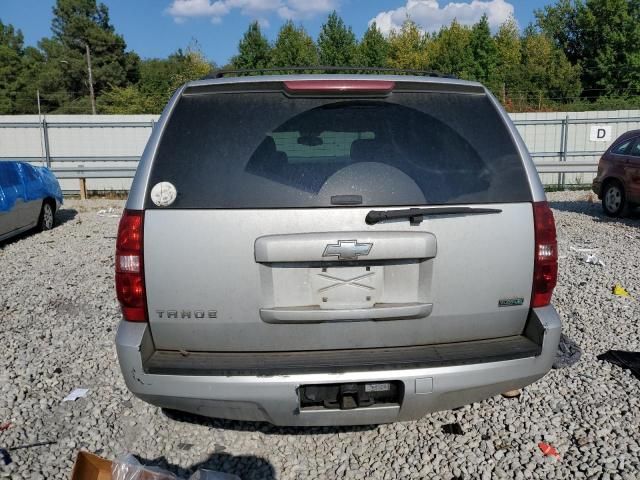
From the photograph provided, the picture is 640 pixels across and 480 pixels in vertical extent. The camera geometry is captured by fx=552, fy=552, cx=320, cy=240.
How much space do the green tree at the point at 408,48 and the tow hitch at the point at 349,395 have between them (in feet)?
181

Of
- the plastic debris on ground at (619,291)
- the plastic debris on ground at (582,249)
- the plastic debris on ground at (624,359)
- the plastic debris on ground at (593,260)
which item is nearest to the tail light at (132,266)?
the plastic debris on ground at (624,359)

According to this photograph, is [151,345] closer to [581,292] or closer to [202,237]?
[202,237]

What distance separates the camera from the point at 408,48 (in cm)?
5694

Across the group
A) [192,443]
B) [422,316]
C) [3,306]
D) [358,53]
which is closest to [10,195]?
[3,306]

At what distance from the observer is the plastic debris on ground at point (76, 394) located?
3.60 meters

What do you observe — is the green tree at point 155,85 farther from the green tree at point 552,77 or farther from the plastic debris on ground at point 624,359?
the green tree at point 552,77

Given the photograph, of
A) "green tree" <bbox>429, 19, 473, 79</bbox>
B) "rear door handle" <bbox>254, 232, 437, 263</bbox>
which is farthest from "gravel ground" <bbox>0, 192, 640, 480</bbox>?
"green tree" <bbox>429, 19, 473, 79</bbox>

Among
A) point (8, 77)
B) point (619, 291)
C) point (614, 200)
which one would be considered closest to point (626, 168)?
point (614, 200)

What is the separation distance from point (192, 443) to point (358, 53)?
48856 mm

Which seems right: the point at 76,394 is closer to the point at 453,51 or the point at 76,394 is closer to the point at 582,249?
the point at 582,249

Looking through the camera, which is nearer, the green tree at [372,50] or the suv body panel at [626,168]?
the suv body panel at [626,168]

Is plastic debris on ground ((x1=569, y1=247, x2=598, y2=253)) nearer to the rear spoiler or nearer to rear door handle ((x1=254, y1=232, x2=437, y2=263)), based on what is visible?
the rear spoiler

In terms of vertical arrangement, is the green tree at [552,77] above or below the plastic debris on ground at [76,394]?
above

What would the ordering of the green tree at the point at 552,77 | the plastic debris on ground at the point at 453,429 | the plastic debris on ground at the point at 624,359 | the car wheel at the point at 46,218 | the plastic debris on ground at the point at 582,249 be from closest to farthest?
the plastic debris on ground at the point at 453,429 < the plastic debris on ground at the point at 624,359 < the plastic debris on ground at the point at 582,249 < the car wheel at the point at 46,218 < the green tree at the point at 552,77
